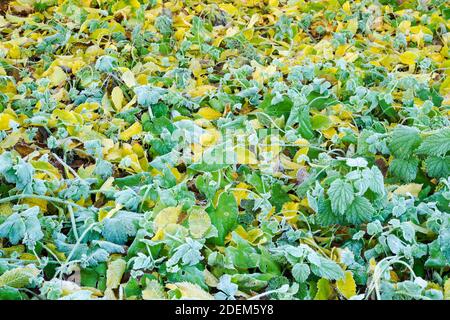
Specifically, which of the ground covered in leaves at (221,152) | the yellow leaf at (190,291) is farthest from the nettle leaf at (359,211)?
the yellow leaf at (190,291)

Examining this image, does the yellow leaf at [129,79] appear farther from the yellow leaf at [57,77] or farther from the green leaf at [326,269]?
the green leaf at [326,269]

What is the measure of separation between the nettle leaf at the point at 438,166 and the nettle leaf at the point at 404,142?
54mm

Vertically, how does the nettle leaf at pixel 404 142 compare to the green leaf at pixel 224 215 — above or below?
above

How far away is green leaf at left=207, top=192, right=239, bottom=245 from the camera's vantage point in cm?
147

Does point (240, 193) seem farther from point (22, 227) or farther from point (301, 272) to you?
point (22, 227)

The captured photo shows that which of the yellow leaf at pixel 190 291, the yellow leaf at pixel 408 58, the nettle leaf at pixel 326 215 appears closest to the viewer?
the yellow leaf at pixel 190 291

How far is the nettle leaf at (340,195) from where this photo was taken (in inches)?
56.1

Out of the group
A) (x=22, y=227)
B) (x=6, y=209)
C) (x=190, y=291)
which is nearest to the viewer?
(x=190, y=291)

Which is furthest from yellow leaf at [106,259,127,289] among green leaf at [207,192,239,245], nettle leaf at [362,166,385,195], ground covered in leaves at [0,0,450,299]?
nettle leaf at [362,166,385,195]

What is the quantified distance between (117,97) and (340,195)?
2.94 ft

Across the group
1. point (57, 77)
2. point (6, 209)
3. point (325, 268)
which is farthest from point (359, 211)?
point (57, 77)

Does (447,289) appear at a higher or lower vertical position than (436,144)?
lower

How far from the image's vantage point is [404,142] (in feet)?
5.33
